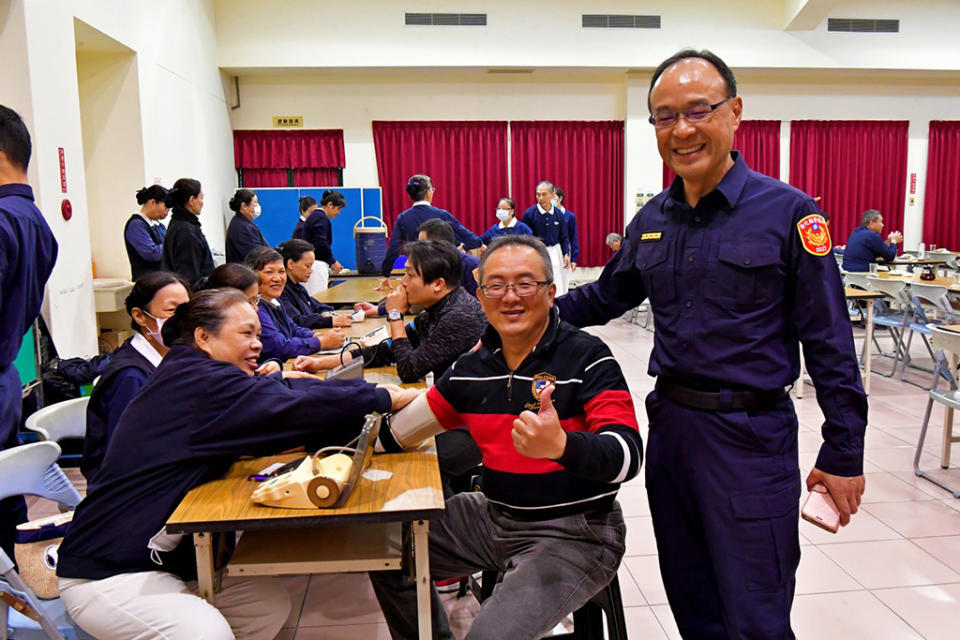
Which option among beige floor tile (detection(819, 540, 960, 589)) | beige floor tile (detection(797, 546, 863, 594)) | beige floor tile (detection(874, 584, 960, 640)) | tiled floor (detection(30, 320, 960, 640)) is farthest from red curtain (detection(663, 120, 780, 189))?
beige floor tile (detection(874, 584, 960, 640))

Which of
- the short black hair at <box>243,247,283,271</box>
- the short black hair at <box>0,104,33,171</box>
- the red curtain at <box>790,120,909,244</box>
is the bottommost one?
the short black hair at <box>243,247,283,271</box>

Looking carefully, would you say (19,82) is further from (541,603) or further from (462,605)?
(541,603)

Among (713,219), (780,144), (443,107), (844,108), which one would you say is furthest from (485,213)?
→ (713,219)

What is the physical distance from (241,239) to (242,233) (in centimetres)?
6

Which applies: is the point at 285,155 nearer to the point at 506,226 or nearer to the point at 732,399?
the point at 506,226

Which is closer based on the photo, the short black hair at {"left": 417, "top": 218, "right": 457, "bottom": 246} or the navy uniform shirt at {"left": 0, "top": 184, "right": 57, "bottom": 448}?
the navy uniform shirt at {"left": 0, "top": 184, "right": 57, "bottom": 448}

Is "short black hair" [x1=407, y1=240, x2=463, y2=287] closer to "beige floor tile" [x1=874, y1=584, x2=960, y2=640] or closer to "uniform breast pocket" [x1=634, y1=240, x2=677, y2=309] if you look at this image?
"uniform breast pocket" [x1=634, y1=240, x2=677, y2=309]

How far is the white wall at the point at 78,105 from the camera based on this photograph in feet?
15.1

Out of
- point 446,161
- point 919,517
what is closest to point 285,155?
point 446,161

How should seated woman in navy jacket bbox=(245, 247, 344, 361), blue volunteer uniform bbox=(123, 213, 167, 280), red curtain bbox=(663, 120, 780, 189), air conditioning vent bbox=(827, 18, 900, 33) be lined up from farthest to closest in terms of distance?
1. red curtain bbox=(663, 120, 780, 189)
2. air conditioning vent bbox=(827, 18, 900, 33)
3. blue volunteer uniform bbox=(123, 213, 167, 280)
4. seated woman in navy jacket bbox=(245, 247, 344, 361)

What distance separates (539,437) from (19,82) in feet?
15.4

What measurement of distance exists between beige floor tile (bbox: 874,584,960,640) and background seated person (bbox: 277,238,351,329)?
298 centimetres

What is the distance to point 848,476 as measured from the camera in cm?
149

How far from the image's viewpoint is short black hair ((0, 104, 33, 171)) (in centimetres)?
231
